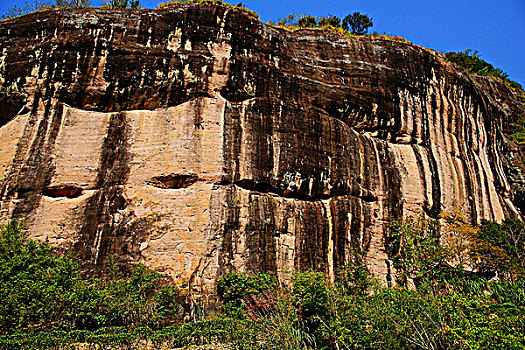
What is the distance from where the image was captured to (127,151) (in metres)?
16.2

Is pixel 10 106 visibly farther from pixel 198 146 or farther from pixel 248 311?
pixel 248 311

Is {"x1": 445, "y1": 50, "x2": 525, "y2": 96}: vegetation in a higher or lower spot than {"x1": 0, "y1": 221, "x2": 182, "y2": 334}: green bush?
higher

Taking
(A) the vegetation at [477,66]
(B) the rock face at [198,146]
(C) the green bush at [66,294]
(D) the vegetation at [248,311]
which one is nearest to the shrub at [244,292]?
(D) the vegetation at [248,311]

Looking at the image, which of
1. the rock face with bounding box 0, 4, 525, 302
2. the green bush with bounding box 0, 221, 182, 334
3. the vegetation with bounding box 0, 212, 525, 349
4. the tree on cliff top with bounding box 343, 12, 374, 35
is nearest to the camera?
the vegetation with bounding box 0, 212, 525, 349

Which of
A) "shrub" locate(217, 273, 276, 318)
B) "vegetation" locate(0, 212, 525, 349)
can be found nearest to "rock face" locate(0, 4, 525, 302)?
"shrub" locate(217, 273, 276, 318)

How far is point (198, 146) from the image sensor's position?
53.0 ft

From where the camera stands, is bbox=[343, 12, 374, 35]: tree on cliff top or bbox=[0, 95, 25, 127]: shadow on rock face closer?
bbox=[0, 95, 25, 127]: shadow on rock face

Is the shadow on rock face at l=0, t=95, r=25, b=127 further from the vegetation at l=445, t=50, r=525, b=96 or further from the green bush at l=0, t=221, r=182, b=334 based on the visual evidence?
the vegetation at l=445, t=50, r=525, b=96

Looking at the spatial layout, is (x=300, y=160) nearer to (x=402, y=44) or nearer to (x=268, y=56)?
(x=268, y=56)

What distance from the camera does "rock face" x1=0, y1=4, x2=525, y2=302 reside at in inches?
602

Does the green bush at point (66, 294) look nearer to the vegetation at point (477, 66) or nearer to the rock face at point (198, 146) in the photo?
the rock face at point (198, 146)

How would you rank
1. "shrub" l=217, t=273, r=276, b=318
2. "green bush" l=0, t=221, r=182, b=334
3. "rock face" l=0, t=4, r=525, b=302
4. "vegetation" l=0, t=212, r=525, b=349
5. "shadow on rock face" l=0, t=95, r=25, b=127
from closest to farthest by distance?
"vegetation" l=0, t=212, r=525, b=349 → "green bush" l=0, t=221, r=182, b=334 → "shrub" l=217, t=273, r=276, b=318 → "rock face" l=0, t=4, r=525, b=302 → "shadow on rock face" l=0, t=95, r=25, b=127

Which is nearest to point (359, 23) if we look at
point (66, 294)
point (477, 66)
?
point (477, 66)

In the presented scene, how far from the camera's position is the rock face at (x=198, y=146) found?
602 inches
